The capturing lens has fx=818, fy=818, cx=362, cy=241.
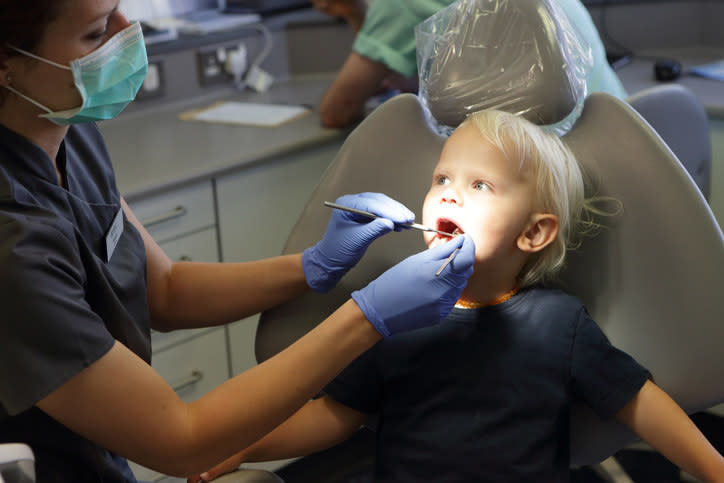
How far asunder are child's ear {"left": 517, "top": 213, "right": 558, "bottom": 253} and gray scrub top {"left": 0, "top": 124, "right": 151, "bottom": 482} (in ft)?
1.82

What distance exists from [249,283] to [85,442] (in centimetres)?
35

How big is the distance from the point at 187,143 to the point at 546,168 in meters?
1.29

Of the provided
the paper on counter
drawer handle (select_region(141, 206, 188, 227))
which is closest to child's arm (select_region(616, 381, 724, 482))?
drawer handle (select_region(141, 206, 188, 227))

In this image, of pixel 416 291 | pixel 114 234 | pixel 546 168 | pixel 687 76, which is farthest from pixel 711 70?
pixel 114 234

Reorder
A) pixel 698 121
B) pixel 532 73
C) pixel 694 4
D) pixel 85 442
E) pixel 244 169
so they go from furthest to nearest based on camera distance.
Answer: pixel 694 4
pixel 244 169
pixel 698 121
pixel 532 73
pixel 85 442

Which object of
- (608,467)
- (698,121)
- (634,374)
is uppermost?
(698,121)

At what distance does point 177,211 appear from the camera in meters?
1.94

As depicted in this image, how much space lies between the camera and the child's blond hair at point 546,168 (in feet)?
3.72

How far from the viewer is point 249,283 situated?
130 centimetres

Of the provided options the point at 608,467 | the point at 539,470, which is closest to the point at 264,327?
the point at 539,470

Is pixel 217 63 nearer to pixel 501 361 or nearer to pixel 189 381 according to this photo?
pixel 189 381

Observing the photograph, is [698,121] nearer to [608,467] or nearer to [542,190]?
[542,190]

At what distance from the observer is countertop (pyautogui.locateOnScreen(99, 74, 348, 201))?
193 cm

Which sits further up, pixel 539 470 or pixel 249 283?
pixel 249 283
